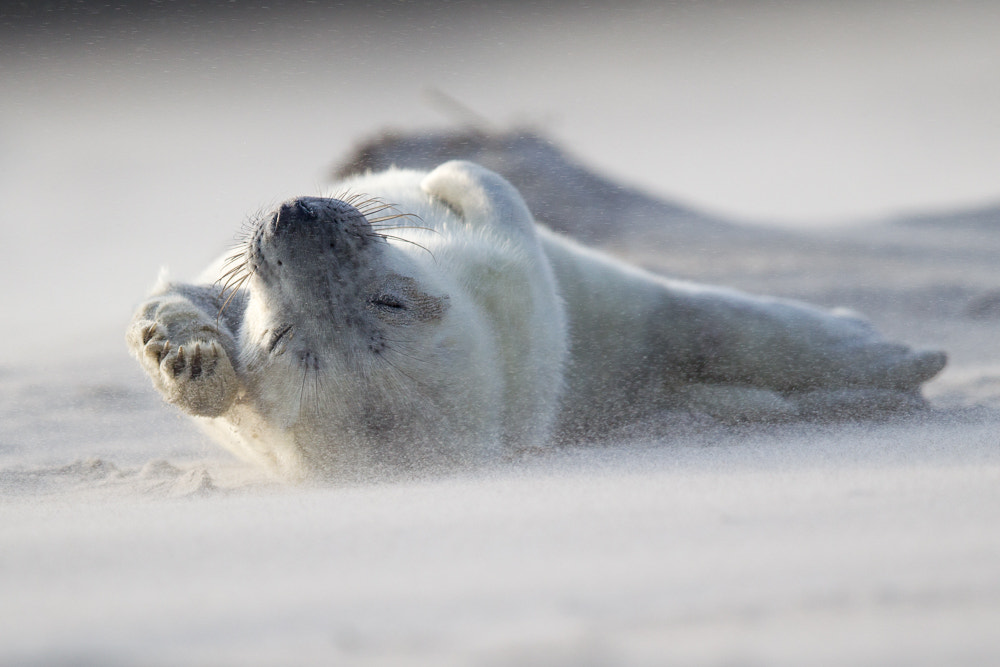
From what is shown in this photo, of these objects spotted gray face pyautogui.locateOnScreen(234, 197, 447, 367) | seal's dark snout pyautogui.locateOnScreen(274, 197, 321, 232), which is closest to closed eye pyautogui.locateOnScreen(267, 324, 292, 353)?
spotted gray face pyautogui.locateOnScreen(234, 197, 447, 367)

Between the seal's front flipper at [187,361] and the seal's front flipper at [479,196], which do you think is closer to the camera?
the seal's front flipper at [187,361]

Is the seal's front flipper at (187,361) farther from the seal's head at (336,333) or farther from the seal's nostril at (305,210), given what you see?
the seal's nostril at (305,210)

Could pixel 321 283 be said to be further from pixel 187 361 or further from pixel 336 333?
pixel 187 361

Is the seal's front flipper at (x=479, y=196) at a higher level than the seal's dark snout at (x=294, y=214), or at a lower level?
higher

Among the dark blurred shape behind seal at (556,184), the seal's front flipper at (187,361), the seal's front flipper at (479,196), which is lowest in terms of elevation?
the seal's front flipper at (187,361)

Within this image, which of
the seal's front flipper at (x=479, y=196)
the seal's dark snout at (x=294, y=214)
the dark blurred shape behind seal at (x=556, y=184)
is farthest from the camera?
the dark blurred shape behind seal at (x=556, y=184)

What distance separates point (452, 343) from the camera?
162 cm

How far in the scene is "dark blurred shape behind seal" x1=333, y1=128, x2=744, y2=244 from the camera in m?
3.30

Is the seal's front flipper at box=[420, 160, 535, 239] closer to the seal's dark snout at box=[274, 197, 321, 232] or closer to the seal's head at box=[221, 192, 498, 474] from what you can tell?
the seal's head at box=[221, 192, 498, 474]

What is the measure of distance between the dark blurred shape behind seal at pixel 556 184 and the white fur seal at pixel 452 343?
3.38 ft

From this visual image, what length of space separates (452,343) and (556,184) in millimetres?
2028

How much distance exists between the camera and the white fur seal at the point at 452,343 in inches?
59.4

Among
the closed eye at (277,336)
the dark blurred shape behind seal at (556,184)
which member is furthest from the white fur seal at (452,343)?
the dark blurred shape behind seal at (556,184)

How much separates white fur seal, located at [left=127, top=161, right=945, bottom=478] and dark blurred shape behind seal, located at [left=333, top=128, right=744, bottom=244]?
1030mm
